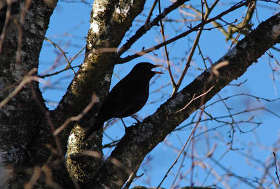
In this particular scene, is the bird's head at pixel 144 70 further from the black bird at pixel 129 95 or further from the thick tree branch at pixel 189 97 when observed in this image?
the thick tree branch at pixel 189 97

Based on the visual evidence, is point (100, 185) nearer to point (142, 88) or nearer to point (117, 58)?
point (117, 58)

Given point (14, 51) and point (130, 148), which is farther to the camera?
point (14, 51)

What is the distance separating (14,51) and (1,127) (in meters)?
0.58

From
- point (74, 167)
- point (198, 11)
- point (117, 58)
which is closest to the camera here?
point (117, 58)

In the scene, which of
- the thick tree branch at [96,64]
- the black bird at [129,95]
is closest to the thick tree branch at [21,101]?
the thick tree branch at [96,64]

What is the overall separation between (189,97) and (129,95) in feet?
5.48

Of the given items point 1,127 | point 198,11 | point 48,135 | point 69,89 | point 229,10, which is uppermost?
point 198,11

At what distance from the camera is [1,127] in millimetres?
2656

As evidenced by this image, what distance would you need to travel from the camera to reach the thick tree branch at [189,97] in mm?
2689

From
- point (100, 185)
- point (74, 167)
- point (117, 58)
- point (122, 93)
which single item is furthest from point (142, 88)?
point (100, 185)

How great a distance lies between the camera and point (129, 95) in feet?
14.5

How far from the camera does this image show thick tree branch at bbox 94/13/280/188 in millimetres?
2689

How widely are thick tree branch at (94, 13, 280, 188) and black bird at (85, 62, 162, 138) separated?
1.18 metres

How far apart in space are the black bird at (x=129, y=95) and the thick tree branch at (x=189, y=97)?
118cm
